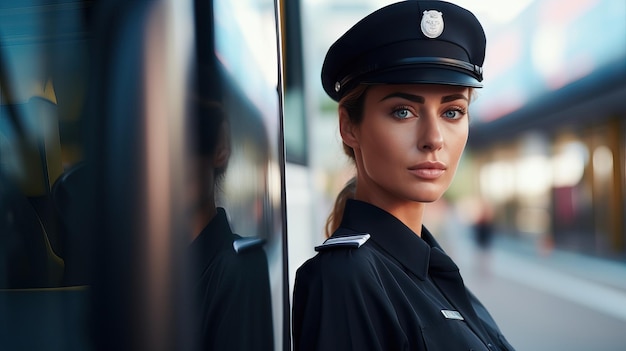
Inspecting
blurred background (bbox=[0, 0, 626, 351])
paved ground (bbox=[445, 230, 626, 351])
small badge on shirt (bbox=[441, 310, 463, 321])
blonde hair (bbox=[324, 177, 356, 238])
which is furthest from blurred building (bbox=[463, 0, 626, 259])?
blurred background (bbox=[0, 0, 626, 351])

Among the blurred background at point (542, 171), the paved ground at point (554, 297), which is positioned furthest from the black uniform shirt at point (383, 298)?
the paved ground at point (554, 297)

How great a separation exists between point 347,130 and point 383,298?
479mm

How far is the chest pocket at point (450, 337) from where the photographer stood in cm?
112

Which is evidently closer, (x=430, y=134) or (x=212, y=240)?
(x=212, y=240)

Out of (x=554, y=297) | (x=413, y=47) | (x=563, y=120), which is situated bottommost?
(x=554, y=297)

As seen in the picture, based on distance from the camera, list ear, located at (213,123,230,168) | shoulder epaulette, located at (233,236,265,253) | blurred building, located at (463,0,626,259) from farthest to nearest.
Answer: blurred building, located at (463,0,626,259) < shoulder epaulette, located at (233,236,265,253) < ear, located at (213,123,230,168)

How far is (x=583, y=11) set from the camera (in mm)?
7723

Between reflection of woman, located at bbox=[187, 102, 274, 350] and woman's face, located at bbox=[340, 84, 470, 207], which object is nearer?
reflection of woman, located at bbox=[187, 102, 274, 350]

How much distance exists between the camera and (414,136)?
4.22 ft

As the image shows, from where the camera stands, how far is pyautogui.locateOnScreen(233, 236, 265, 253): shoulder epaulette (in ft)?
3.14

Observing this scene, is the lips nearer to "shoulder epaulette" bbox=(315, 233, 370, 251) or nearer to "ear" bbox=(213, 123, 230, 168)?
"shoulder epaulette" bbox=(315, 233, 370, 251)

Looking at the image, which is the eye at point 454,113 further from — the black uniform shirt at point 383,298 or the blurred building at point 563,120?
the blurred building at point 563,120

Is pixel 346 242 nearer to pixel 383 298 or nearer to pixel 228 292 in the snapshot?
pixel 383 298

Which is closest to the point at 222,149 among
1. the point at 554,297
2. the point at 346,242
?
the point at 346,242
